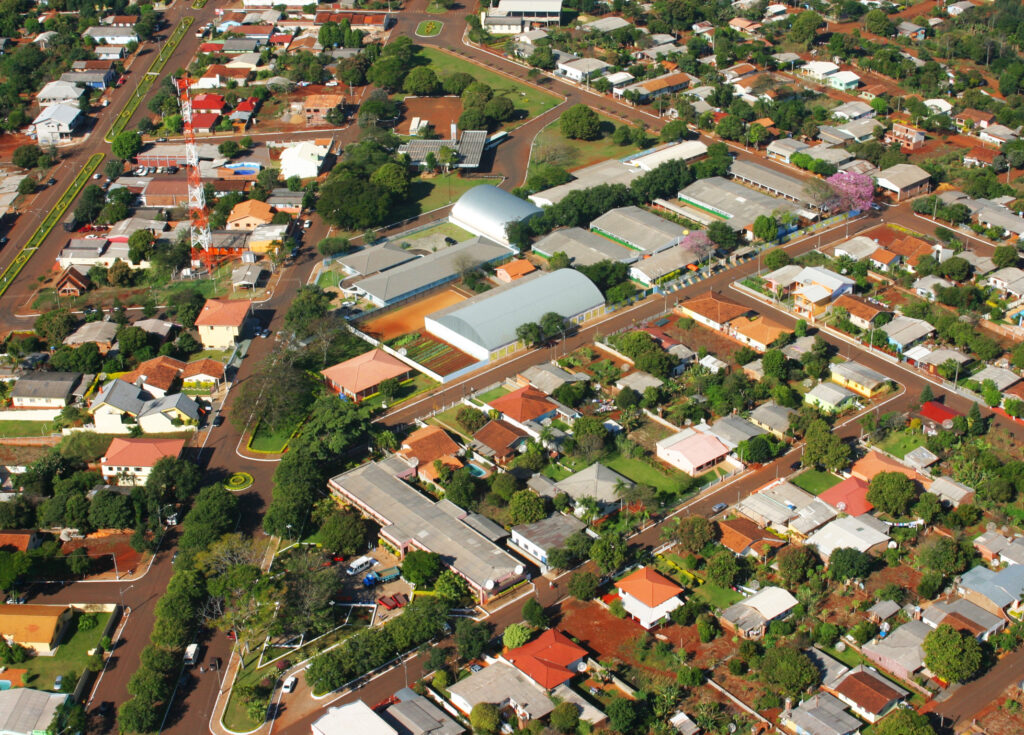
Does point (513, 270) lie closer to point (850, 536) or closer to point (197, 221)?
point (197, 221)

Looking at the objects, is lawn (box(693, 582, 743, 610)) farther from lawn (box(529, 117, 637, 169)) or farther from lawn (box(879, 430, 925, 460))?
lawn (box(529, 117, 637, 169))

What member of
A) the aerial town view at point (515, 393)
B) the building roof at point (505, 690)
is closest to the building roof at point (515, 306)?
the aerial town view at point (515, 393)

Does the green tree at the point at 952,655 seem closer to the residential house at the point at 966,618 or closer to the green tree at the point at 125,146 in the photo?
the residential house at the point at 966,618

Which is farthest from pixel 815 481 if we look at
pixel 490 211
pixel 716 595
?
pixel 490 211

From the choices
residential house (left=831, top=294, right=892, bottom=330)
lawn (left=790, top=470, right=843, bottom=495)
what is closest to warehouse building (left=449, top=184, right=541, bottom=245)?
residential house (left=831, top=294, right=892, bottom=330)

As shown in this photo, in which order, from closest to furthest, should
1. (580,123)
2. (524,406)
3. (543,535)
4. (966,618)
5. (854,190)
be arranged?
(966,618)
(543,535)
(524,406)
(854,190)
(580,123)

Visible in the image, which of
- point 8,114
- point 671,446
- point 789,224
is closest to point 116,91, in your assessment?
point 8,114

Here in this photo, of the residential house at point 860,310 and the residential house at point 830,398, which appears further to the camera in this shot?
the residential house at point 860,310
